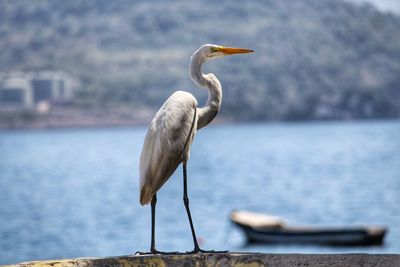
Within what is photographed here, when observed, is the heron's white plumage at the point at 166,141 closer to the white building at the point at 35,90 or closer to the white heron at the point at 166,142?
the white heron at the point at 166,142

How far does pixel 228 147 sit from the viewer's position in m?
138

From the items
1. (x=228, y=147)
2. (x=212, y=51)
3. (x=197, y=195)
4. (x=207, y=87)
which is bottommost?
(x=228, y=147)

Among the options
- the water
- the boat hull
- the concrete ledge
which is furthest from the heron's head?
the boat hull

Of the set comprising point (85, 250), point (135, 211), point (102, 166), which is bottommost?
point (102, 166)

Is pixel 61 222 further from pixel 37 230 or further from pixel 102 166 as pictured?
pixel 102 166

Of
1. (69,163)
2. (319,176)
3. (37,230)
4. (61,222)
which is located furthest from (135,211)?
(69,163)

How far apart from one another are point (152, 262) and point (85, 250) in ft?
92.5

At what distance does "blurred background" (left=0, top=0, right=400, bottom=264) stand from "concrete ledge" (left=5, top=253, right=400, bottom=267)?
13.4m

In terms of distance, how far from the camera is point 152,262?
6406 millimetres

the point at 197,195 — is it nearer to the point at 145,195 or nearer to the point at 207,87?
the point at 207,87

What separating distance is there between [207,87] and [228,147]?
428 ft

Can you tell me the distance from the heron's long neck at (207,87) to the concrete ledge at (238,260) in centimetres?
185

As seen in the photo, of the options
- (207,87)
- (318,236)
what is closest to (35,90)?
(318,236)

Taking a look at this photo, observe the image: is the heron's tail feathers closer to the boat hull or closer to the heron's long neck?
the heron's long neck
